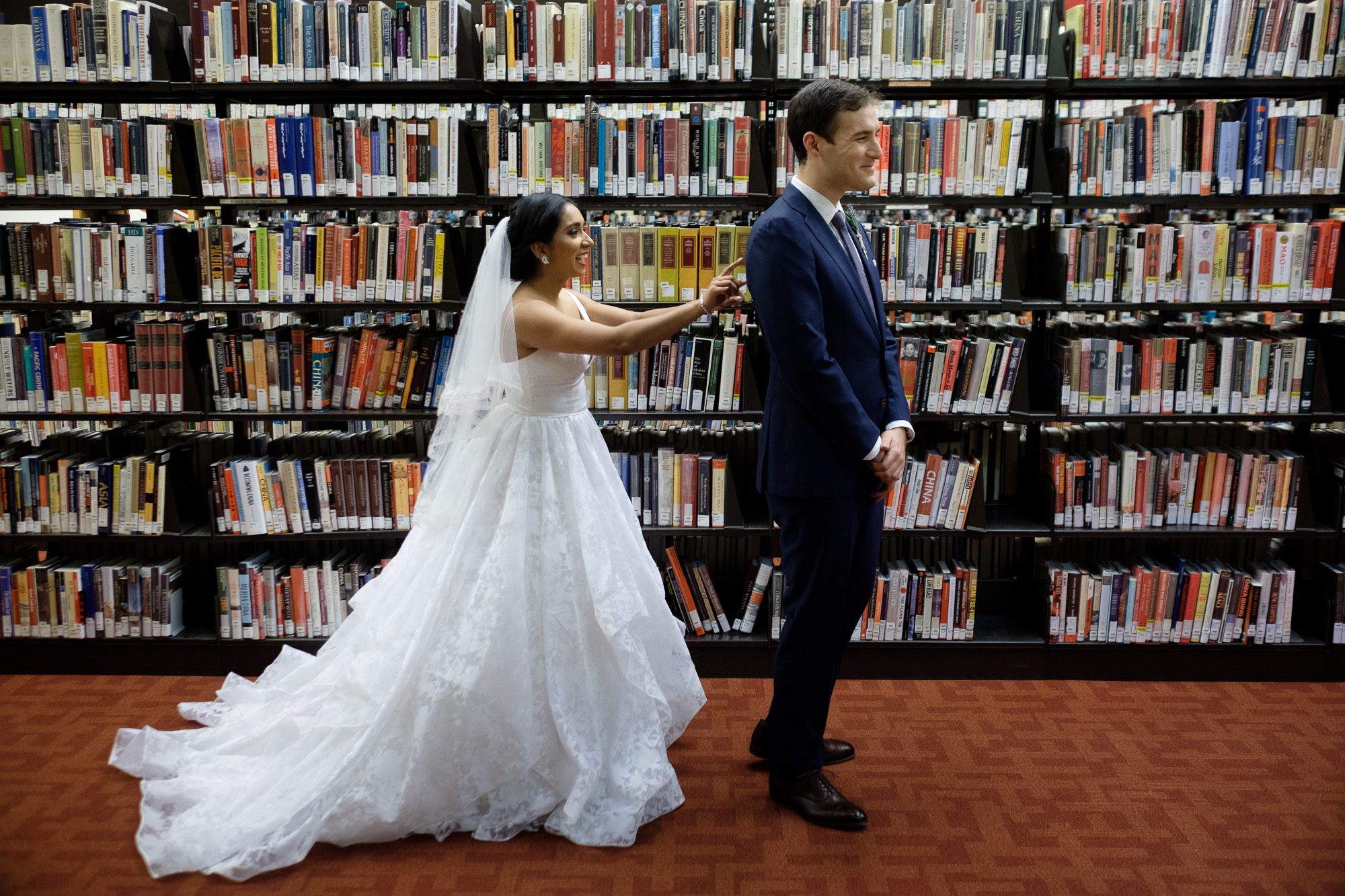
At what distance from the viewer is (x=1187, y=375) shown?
346 centimetres

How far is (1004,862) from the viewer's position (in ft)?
8.09

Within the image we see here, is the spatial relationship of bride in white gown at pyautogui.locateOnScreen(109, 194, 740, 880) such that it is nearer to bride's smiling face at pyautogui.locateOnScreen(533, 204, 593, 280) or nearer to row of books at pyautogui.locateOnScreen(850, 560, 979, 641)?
bride's smiling face at pyautogui.locateOnScreen(533, 204, 593, 280)

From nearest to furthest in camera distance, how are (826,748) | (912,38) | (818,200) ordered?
(818,200) < (826,748) < (912,38)

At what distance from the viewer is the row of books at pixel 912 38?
3279mm

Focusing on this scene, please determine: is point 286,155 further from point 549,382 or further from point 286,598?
point 286,598

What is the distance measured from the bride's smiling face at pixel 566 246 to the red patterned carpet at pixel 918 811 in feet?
4.79

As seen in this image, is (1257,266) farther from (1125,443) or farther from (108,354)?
(108,354)

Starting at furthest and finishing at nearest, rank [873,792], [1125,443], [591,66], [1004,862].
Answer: [1125,443]
[591,66]
[873,792]
[1004,862]

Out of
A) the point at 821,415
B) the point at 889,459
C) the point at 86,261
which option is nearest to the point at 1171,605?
the point at 889,459

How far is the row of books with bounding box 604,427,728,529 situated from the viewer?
3.49 metres

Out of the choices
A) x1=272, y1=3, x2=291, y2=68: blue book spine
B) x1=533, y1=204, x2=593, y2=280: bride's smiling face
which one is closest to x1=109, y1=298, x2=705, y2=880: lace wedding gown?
x1=533, y1=204, x2=593, y2=280: bride's smiling face

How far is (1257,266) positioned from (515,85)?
2561 millimetres

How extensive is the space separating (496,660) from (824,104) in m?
1.59

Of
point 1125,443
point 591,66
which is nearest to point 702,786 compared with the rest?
point 1125,443
